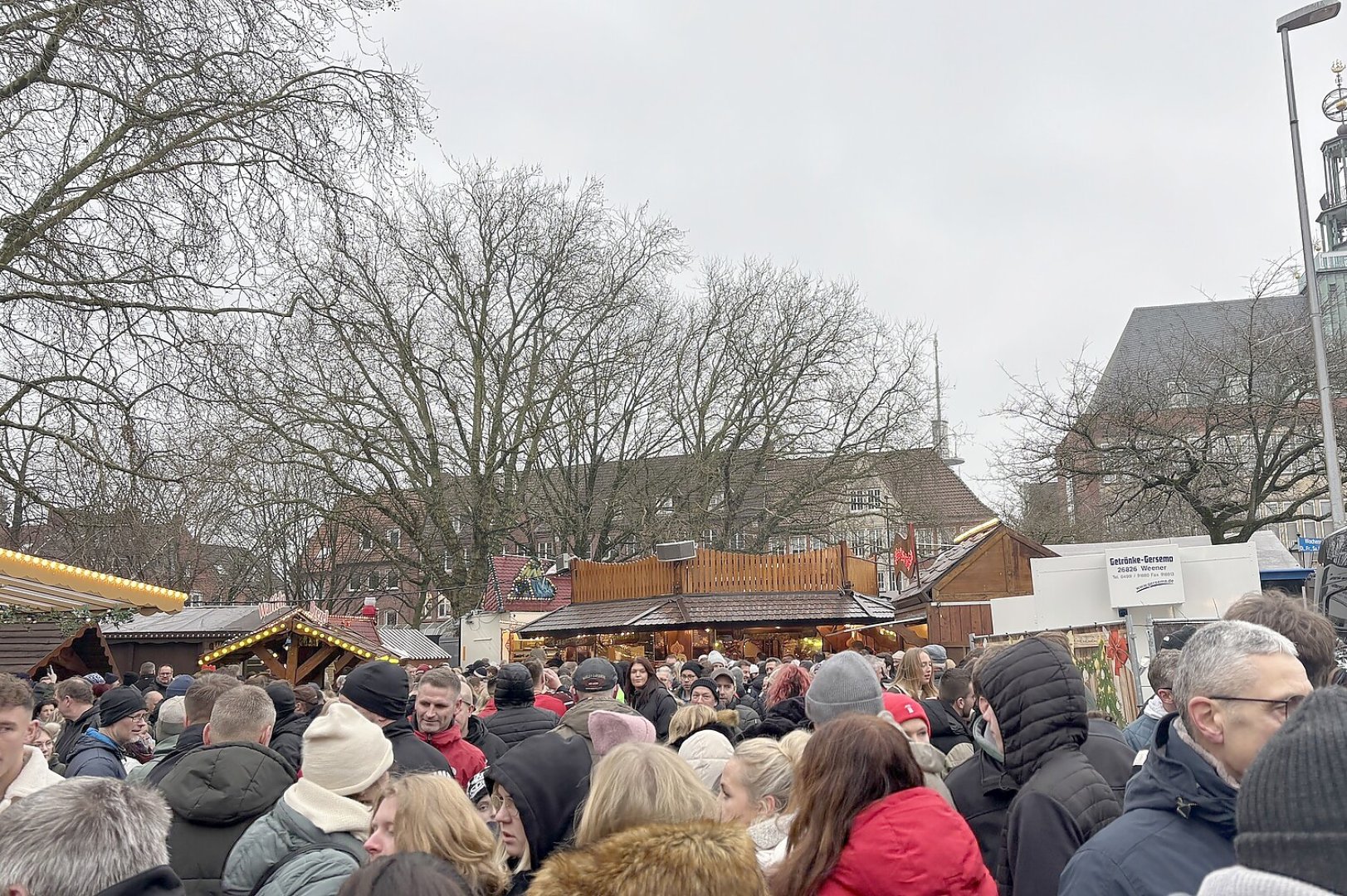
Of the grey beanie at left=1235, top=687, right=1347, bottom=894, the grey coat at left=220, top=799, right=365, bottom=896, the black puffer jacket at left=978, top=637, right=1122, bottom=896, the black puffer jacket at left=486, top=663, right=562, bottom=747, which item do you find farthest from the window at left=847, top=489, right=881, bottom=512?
the grey beanie at left=1235, top=687, right=1347, bottom=894

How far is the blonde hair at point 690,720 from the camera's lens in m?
6.20

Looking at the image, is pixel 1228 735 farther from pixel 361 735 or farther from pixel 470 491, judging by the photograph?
pixel 470 491

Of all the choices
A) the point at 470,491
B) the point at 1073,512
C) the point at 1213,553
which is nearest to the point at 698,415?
the point at 470,491

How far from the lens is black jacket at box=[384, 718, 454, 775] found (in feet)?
17.8

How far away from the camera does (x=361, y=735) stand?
399cm

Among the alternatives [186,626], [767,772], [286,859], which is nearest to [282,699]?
[286,859]

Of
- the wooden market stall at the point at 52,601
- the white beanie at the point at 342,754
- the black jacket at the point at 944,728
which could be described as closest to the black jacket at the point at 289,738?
the white beanie at the point at 342,754

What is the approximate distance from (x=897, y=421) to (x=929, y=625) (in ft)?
56.5

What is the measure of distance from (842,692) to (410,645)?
57.8ft

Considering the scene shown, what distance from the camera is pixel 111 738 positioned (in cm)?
671

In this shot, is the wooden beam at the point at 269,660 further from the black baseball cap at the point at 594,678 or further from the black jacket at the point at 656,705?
the black baseball cap at the point at 594,678

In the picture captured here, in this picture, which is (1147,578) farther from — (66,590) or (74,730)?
(66,590)

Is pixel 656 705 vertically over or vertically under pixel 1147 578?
under

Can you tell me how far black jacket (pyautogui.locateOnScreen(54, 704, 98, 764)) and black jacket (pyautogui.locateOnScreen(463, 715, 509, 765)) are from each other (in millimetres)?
2342
